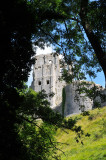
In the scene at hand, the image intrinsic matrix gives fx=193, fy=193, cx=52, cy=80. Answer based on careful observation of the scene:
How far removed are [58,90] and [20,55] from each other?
41.7m

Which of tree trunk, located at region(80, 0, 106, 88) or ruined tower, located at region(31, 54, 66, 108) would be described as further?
ruined tower, located at region(31, 54, 66, 108)

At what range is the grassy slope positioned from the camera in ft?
46.2

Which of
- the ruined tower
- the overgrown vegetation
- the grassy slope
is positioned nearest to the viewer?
A: the overgrown vegetation

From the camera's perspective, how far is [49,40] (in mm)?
9094

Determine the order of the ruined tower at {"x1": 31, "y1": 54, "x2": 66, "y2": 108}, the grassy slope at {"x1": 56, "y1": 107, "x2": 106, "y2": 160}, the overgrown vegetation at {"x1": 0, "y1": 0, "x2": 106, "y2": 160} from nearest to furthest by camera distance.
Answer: the overgrown vegetation at {"x1": 0, "y1": 0, "x2": 106, "y2": 160} < the grassy slope at {"x1": 56, "y1": 107, "x2": 106, "y2": 160} < the ruined tower at {"x1": 31, "y1": 54, "x2": 66, "y2": 108}

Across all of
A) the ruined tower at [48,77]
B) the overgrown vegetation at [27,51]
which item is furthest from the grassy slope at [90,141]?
the ruined tower at [48,77]

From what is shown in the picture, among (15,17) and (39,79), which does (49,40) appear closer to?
(15,17)

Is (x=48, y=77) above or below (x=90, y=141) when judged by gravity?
above

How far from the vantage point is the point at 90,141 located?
18828 millimetres

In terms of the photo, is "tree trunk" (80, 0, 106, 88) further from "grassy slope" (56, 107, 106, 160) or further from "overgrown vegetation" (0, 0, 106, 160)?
"grassy slope" (56, 107, 106, 160)

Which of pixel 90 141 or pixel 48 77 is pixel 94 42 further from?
pixel 48 77

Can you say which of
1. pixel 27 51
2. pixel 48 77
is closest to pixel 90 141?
pixel 27 51

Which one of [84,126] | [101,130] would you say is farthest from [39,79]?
[101,130]

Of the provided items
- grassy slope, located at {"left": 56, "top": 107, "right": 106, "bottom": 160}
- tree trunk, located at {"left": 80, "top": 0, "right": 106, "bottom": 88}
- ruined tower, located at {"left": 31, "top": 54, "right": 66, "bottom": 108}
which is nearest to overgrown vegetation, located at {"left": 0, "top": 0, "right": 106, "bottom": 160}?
tree trunk, located at {"left": 80, "top": 0, "right": 106, "bottom": 88}
